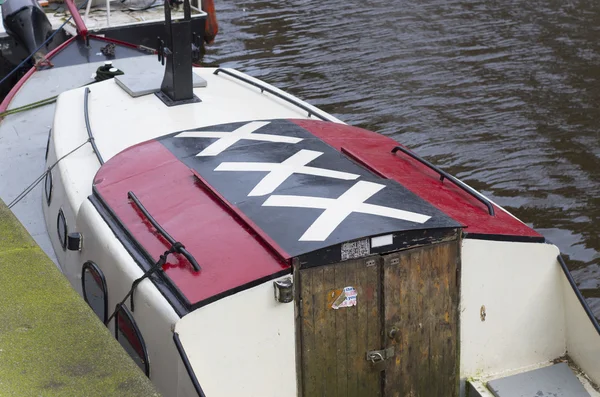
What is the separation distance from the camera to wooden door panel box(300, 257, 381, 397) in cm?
508

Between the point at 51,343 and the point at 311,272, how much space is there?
1587 millimetres

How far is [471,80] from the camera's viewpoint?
15.6m

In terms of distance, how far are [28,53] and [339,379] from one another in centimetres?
1120

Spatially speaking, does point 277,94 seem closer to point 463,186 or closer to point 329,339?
point 463,186

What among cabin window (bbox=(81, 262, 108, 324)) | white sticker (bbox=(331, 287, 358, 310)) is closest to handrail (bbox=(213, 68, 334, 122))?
cabin window (bbox=(81, 262, 108, 324))

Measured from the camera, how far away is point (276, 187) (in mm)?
5750

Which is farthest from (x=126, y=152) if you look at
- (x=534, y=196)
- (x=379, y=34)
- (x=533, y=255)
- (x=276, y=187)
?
(x=379, y=34)

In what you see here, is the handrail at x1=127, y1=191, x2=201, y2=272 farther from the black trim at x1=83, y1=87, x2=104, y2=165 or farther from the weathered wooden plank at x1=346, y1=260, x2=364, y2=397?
the black trim at x1=83, y1=87, x2=104, y2=165

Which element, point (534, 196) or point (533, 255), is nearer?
point (533, 255)

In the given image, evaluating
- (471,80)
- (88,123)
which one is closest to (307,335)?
(88,123)

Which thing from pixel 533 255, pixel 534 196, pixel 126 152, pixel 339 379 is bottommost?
pixel 534 196

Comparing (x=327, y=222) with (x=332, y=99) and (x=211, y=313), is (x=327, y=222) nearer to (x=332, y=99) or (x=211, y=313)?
(x=211, y=313)

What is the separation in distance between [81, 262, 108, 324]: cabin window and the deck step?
290 cm

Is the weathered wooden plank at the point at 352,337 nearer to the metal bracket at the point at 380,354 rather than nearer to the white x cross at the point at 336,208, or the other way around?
the metal bracket at the point at 380,354
